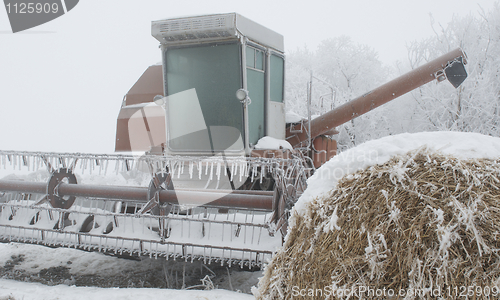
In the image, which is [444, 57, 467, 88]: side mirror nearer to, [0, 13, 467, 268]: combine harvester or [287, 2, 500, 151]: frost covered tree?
[0, 13, 467, 268]: combine harvester

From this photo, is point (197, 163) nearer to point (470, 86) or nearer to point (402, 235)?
point (402, 235)

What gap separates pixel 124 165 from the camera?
10.9 feet

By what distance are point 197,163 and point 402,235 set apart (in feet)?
7.18

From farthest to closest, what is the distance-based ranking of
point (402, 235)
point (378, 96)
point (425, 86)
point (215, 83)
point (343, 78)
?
point (343, 78), point (425, 86), point (378, 96), point (215, 83), point (402, 235)

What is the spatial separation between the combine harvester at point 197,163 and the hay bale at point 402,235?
95cm

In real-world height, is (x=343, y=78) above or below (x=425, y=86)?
above

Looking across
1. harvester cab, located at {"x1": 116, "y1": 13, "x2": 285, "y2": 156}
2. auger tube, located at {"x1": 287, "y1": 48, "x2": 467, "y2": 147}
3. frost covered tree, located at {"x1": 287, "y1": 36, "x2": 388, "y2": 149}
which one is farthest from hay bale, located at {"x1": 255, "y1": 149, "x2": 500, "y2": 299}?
frost covered tree, located at {"x1": 287, "y1": 36, "x2": 388, "y2": 149}

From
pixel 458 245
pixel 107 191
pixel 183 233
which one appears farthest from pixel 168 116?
pixel 458 245

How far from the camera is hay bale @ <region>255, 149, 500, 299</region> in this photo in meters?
1.46

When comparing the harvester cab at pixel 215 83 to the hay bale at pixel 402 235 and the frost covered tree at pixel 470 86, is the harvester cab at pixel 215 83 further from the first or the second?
the frost covered tree at pixel 470 86

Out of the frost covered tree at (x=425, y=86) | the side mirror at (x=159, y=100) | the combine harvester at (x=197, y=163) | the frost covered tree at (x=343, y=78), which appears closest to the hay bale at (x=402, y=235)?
the combine harvester at (x=197, y=163)

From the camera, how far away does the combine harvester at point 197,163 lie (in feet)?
9.78

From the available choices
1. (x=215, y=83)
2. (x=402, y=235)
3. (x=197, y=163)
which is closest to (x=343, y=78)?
(x=215, y=83)

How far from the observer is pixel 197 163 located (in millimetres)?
3375
